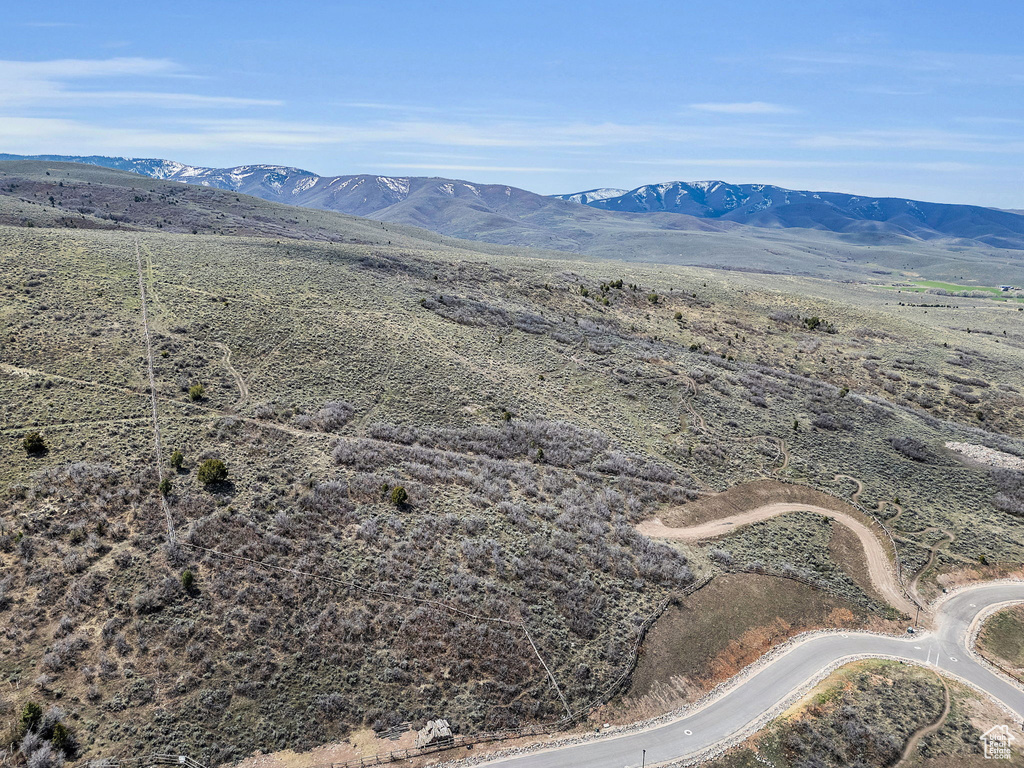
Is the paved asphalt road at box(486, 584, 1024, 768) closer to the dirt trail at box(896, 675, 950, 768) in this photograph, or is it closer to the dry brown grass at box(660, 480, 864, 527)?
the dirt trail at box(896, 675, 950, 768)

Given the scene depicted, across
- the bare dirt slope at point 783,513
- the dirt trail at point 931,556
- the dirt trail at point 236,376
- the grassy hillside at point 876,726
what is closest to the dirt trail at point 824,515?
the bare dirt slope at point 783,513

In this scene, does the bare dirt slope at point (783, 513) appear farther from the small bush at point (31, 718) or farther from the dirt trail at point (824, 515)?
the small bush at point (31, 718)

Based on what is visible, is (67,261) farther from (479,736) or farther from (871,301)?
(871,301)

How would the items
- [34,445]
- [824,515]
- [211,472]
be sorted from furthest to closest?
[824,515], [211,472], [34,445]

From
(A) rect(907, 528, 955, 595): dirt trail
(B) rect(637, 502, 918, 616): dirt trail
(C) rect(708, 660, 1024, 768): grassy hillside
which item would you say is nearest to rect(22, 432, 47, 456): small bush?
(B) rect(637, 502, 918, 616): dirt trail

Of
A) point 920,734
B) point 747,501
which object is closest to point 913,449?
point 747,501

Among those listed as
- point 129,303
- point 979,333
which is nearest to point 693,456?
point 129,303

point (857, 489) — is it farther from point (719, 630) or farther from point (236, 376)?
point (236, 376)
